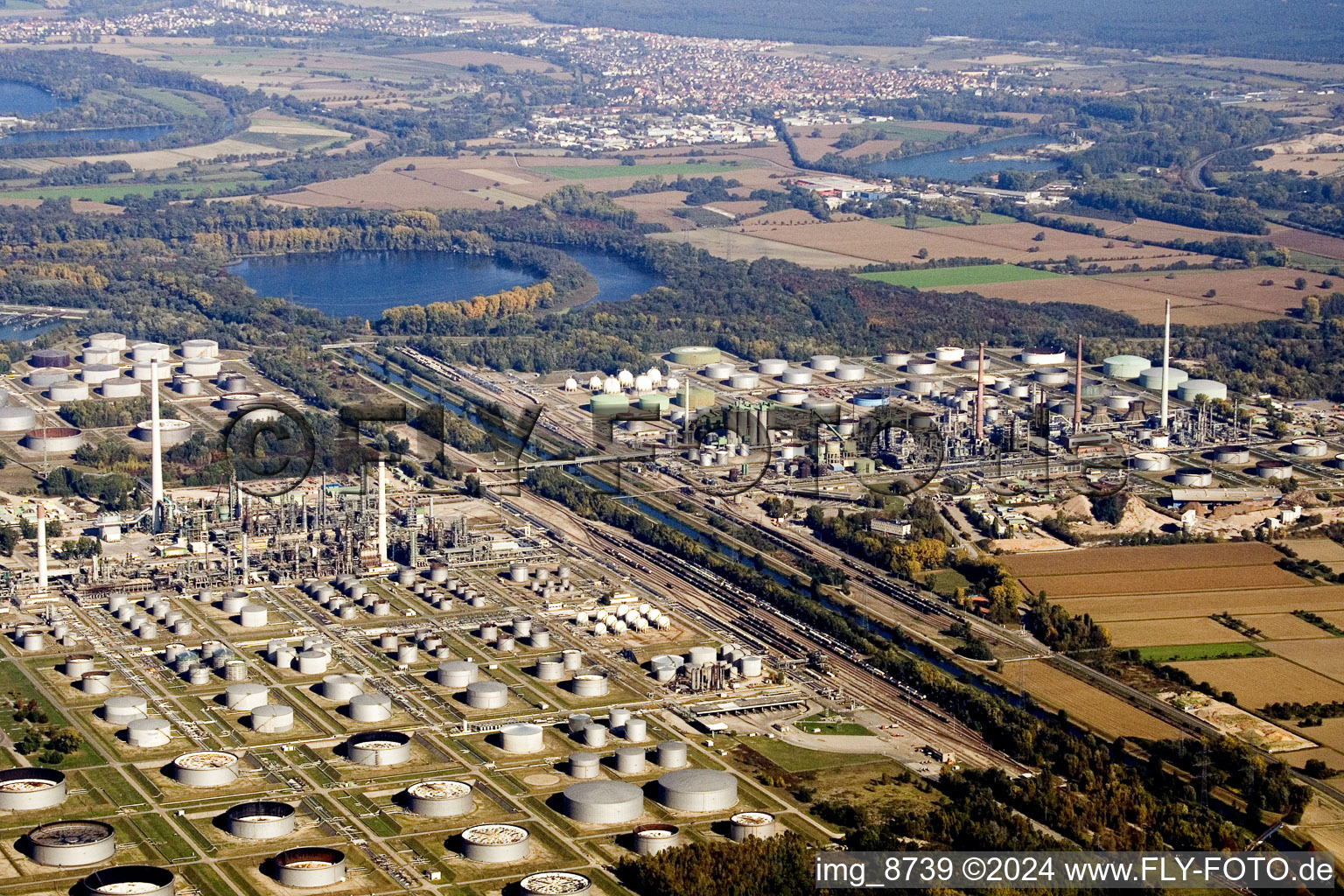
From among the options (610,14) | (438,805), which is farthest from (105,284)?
(610,14)

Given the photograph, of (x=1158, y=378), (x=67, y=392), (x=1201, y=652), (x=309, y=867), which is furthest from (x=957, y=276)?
(x=309, y=867)

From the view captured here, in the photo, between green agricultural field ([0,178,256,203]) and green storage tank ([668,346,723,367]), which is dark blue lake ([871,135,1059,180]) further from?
green storage tank ([668,346,723,367])

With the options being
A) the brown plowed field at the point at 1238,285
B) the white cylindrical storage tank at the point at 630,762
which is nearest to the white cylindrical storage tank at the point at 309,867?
the white cylindrical storage tank at the point at 630,762

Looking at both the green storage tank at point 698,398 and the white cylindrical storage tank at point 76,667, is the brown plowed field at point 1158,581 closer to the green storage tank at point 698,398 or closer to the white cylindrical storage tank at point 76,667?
the green storage tank at point 698,398

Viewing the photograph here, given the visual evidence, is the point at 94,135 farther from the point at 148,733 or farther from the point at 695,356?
the point at 148,733

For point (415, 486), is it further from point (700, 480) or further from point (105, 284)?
→ point (105, 284)

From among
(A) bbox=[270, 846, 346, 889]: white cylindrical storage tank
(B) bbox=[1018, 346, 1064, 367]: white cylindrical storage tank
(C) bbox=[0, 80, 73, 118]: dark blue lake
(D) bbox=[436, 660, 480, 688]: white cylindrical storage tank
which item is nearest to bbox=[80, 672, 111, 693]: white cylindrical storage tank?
(D) bbox=[436, 660, 480, 688]: white cylindrical storage tank
